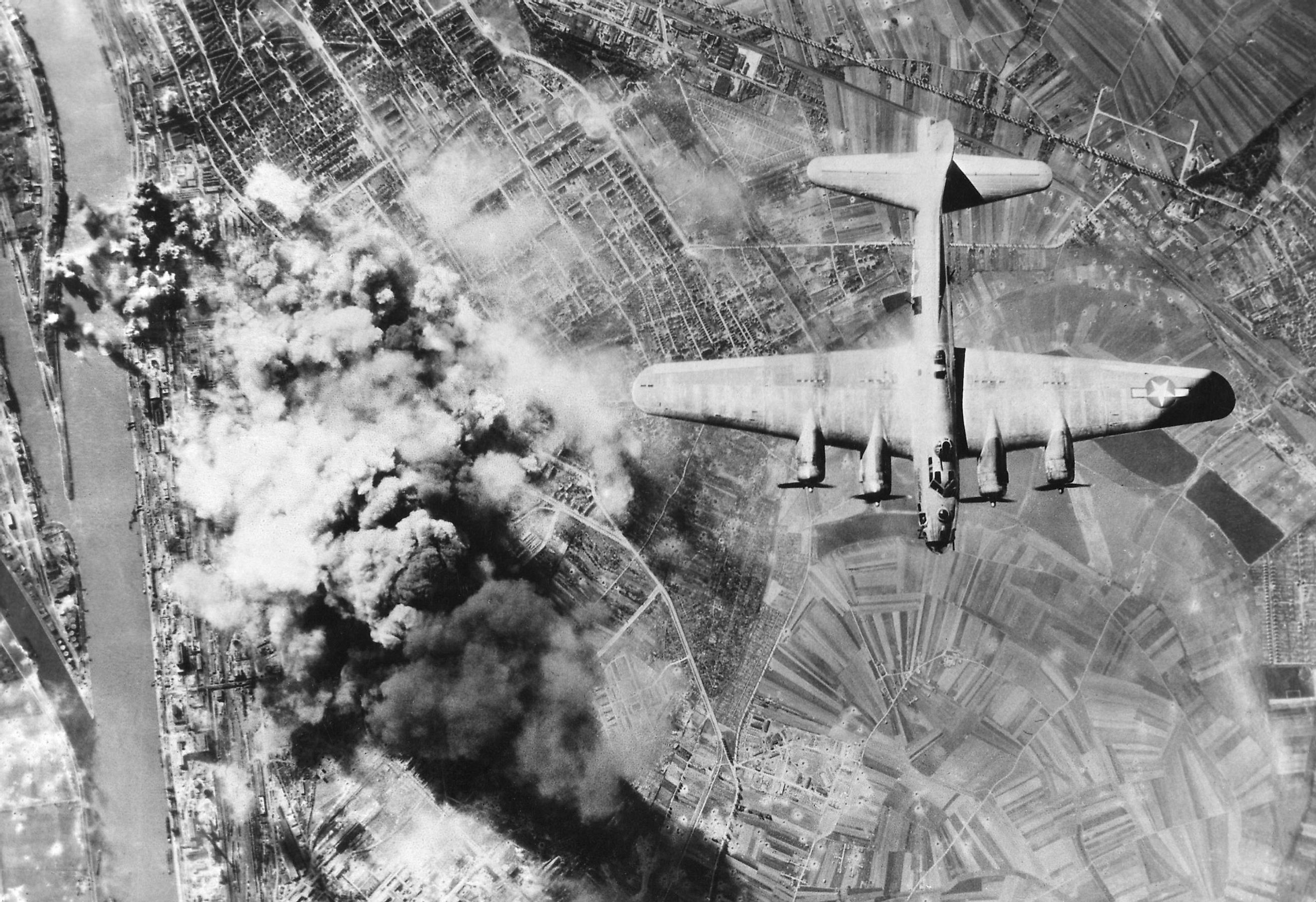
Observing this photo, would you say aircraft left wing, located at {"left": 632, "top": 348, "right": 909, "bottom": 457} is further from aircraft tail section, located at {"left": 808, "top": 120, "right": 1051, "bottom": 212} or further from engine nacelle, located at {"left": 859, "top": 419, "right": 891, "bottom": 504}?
aircraft tail section, located at {"left": 808, "top": 120, "right": 1051, "bottom": 212}

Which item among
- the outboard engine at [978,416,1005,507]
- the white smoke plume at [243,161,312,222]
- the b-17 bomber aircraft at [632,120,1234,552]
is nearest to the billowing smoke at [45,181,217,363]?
the white smoke plume at [243,161,312,222]

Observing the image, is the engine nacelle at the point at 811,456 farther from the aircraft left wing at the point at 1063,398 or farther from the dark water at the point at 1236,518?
the dark water at the point at 1236,518

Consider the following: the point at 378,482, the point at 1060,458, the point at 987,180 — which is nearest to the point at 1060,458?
the point at 1060,458

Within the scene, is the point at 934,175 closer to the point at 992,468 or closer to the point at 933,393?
the point at 933,393

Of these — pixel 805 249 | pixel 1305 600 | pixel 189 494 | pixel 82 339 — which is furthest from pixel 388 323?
pixel 1305 600

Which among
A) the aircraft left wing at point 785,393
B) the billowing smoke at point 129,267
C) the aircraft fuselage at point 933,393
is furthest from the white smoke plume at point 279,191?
the aircraft fuselage at point 933,393
